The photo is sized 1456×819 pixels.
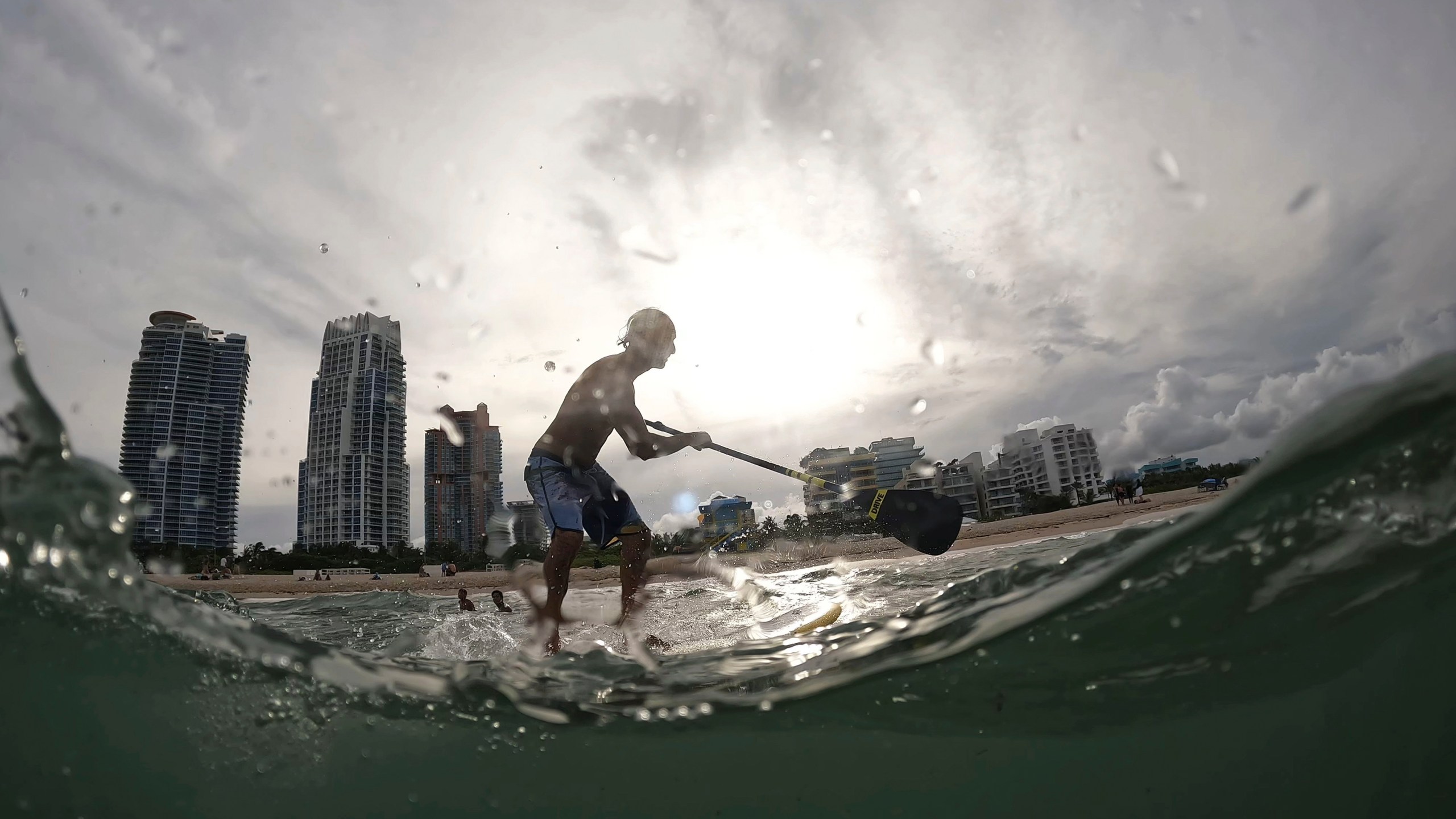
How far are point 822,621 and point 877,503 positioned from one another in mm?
1753

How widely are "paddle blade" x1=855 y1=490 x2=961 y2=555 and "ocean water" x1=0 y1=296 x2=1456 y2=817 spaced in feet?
6.70

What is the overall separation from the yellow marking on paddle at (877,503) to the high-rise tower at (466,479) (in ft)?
10.3

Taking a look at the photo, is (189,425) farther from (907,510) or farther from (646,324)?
(907,510)

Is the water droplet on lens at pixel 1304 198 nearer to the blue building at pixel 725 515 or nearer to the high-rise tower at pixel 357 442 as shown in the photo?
the blue building at pixel 725 515

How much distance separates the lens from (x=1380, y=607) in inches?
124

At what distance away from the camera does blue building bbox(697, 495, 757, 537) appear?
496 centimetres

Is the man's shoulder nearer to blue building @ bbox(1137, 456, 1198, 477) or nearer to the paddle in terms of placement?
the paddle

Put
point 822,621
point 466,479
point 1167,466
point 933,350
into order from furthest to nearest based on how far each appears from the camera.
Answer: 1. point 466,479
2. point 822,621
3. point 933,350
4. point 1167,466

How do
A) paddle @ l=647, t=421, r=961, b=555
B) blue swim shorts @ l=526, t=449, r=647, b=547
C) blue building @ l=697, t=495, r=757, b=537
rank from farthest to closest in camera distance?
paddle @ l=647, t=421, r=961, b=555
blue building @ l=697, t=495, r=757, b=537
blue swim shorts @ l=526, t=449, r=647, b=547

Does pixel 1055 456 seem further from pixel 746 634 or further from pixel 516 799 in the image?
pixel 516 799

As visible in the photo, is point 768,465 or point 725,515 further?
point 768,465

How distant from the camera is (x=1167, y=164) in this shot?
Answer: 10.4 feet

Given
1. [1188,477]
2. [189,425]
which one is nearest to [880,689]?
[1188,477]

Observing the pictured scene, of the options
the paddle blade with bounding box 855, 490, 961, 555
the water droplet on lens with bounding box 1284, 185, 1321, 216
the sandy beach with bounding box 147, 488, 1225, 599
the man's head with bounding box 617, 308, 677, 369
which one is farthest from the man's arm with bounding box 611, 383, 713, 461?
the water droplet on lens with bounding box 1284, 185, 1321, 216
